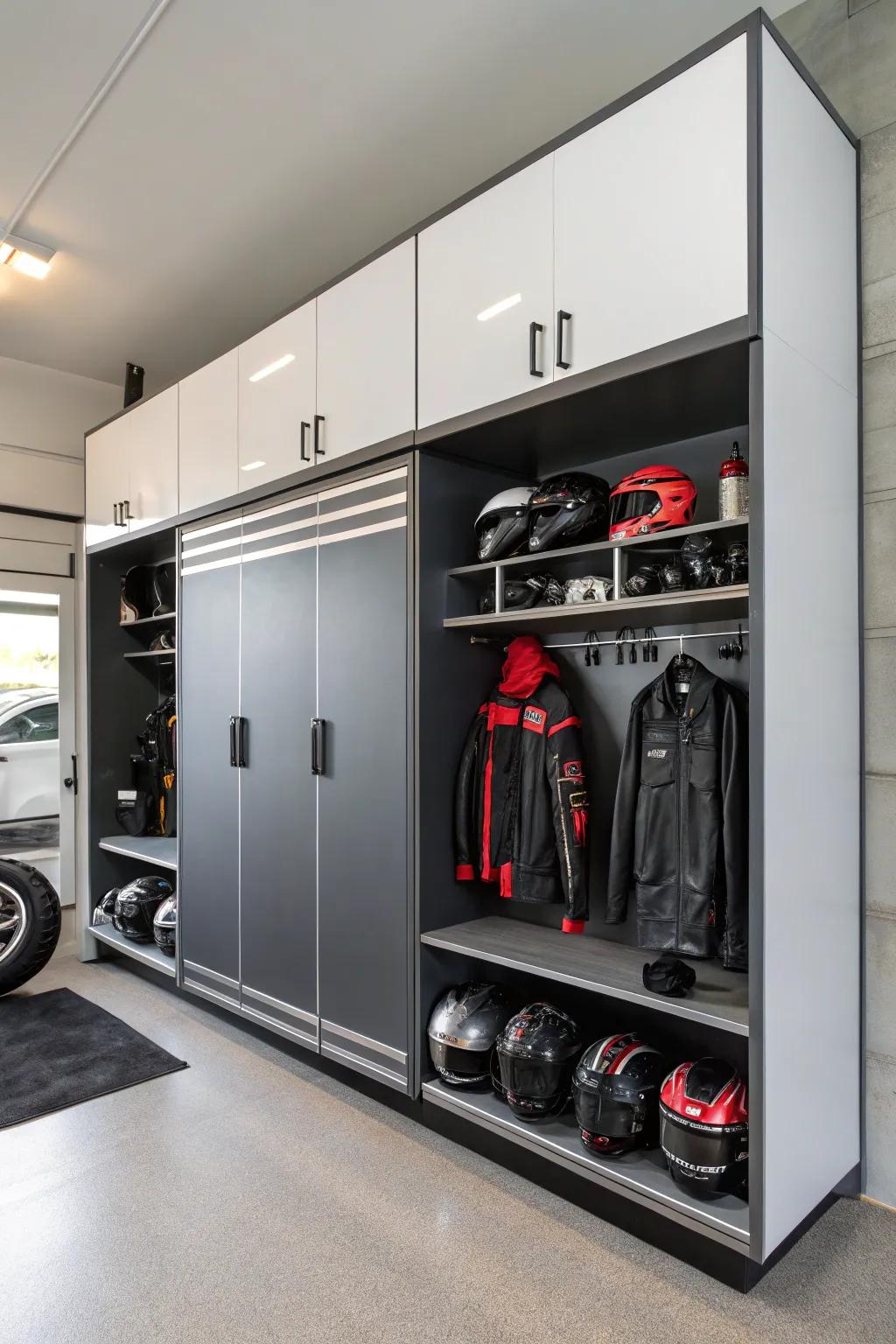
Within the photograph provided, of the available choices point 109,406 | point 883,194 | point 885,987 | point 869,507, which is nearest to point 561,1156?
point 885,987

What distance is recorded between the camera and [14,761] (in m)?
4.67

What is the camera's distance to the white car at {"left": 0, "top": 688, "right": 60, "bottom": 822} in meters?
4.66

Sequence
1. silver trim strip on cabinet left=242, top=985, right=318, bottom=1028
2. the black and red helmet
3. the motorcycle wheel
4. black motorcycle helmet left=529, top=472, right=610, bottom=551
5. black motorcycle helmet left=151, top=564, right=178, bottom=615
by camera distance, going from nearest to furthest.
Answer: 1. the black and red helmet
2. black motorcycle helmet left=529, top=472, right=610, bottom=551
3. silver trim strip on cabinet left=242, top=985, right=318, bottom=1028
4. the motorcycle wheel
5. black motorcycle helmet left=151, top=564, right=178, bottom=615

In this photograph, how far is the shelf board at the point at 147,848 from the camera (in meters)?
4.10

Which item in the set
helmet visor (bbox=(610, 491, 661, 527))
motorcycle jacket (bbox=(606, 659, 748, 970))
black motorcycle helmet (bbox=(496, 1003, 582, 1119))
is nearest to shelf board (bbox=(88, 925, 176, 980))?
black motorcycle helmet (bbox=(496, 1003, 582, 1119))

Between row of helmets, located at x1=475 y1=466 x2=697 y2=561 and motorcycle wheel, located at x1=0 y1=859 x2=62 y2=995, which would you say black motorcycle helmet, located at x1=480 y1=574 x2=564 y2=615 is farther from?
motorcycle wheel, located at x1=0 y1=859 x2=62 y2=995

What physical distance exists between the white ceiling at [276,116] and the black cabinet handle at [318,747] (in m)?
2.06

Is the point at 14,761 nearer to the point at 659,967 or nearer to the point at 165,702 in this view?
the point at 165,702

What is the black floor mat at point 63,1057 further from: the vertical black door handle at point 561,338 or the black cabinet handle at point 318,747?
the vertical black door handle at point 561,338

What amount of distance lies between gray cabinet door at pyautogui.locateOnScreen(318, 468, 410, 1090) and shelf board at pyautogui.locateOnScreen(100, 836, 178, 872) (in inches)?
52.0

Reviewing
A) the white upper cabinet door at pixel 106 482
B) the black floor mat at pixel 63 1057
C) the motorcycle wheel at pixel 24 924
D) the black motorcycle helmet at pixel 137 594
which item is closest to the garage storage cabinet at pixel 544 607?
the black floor mat at pixel 63 1057

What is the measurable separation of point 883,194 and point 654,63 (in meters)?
0.86

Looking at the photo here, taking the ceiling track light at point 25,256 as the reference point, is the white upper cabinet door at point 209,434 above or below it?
below

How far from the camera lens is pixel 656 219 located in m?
2.07
